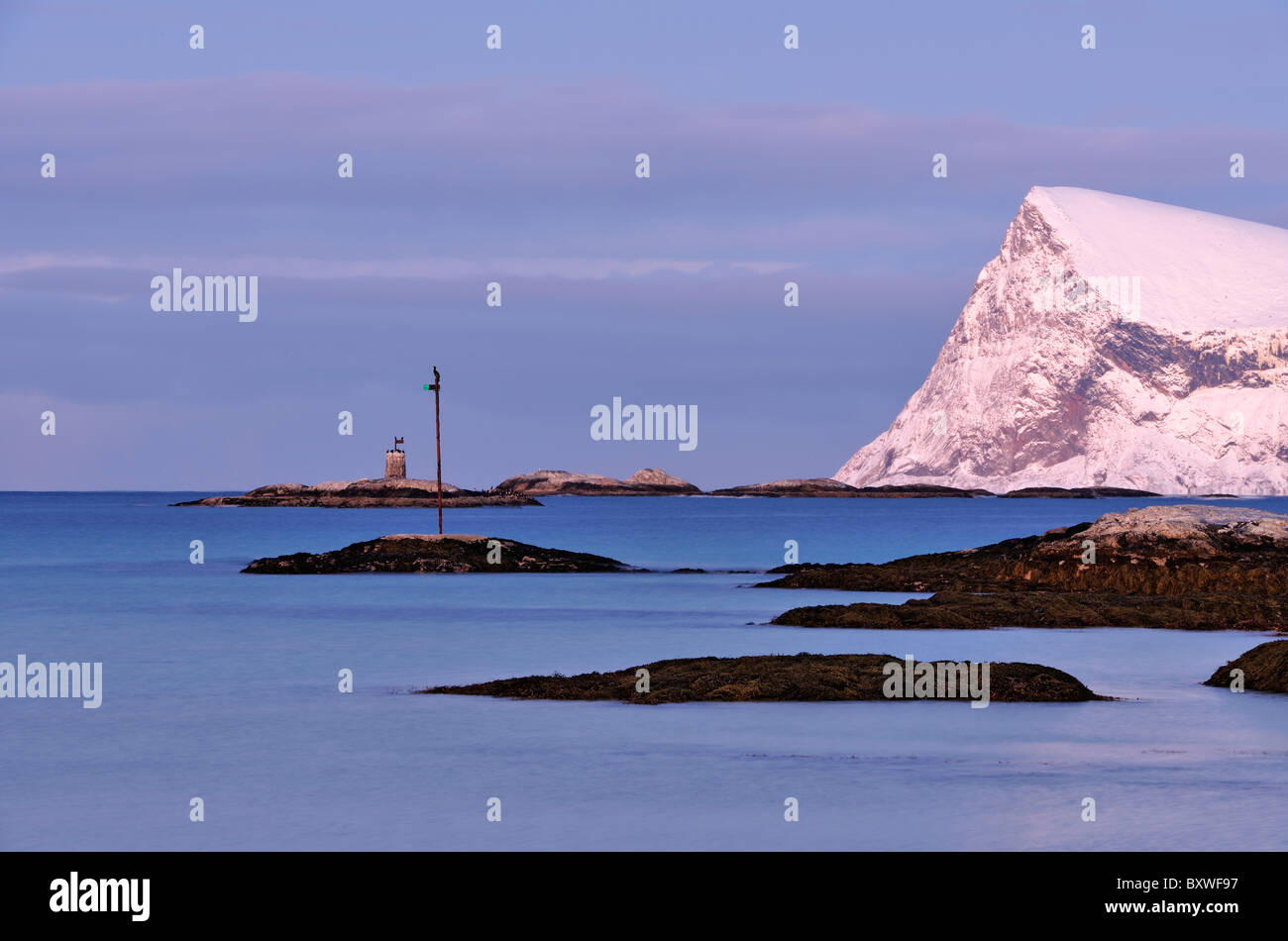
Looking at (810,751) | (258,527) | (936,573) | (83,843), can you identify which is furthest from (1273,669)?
(258,527)

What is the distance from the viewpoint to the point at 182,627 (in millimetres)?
46625

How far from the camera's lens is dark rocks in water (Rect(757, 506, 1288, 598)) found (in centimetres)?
4931

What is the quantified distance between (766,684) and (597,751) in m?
5.72

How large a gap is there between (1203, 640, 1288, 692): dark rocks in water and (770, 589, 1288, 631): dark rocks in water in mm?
12103

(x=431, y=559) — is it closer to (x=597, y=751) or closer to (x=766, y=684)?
(x=766, y=684)

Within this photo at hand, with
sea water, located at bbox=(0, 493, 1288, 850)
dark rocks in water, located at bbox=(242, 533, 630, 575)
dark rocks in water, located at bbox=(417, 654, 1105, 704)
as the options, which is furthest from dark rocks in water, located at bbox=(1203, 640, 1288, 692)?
dark rocks in water, located at bbox=(242, 533, 630, 575)

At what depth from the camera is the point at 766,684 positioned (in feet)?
89.4

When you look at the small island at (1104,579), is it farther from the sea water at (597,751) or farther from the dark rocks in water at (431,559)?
the dark rocks in water at (431,559)

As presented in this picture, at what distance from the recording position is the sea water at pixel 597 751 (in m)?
17.4

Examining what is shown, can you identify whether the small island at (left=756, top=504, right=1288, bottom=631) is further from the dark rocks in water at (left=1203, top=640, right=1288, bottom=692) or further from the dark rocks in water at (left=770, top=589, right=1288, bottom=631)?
the dark rocks in water at (left=1203, top=640, right=1288, bottom=692)

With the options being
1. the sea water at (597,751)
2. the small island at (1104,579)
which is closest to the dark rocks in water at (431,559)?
the small island at (1104,579)
